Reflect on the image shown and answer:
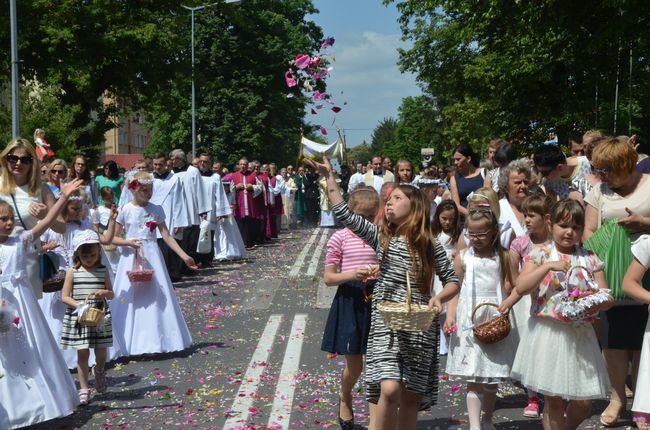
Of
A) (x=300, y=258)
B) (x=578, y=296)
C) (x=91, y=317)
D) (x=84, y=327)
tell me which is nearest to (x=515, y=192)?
(x=578, y=296)

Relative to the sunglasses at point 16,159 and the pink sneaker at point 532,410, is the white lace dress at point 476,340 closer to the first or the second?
the pink sneaker at point 532,410

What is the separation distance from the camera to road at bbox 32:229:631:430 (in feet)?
23.9

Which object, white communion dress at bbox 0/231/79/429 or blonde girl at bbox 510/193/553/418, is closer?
white communion dress at bbox 0/231/79/429

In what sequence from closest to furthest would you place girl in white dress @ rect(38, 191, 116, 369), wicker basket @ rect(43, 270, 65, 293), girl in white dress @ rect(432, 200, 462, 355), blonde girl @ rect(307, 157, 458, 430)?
blonde girl @ rect(307, 157, 458, 430) < wicker basket @ rect(43, 270, 65, 293) < girl in white dress @ rect(432, 200, 462, 355) < girl in white dress @ rect(38, 191, 116, 369)

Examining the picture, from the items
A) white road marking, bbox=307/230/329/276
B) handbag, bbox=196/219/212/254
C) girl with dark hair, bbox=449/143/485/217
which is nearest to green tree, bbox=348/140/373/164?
white road marking, bbox=307/230/329/276

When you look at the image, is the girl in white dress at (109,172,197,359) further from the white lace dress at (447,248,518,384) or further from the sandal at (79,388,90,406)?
the white lace dress at (447,248,518,384)

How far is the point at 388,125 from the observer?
158m

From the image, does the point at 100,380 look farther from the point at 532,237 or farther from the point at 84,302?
the point at 532,237

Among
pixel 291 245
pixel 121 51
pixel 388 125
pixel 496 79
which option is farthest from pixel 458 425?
pixel 388 125

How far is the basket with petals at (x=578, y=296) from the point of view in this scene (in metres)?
5.89

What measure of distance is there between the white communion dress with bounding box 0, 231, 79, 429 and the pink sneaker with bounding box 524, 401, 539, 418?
3.27 meters

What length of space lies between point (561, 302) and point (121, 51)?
32.1 m

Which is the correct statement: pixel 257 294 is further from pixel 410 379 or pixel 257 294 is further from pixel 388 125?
pixel 388 125

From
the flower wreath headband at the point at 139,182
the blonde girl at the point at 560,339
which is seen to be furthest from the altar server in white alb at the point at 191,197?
the blonde girl at the point at 560,339
